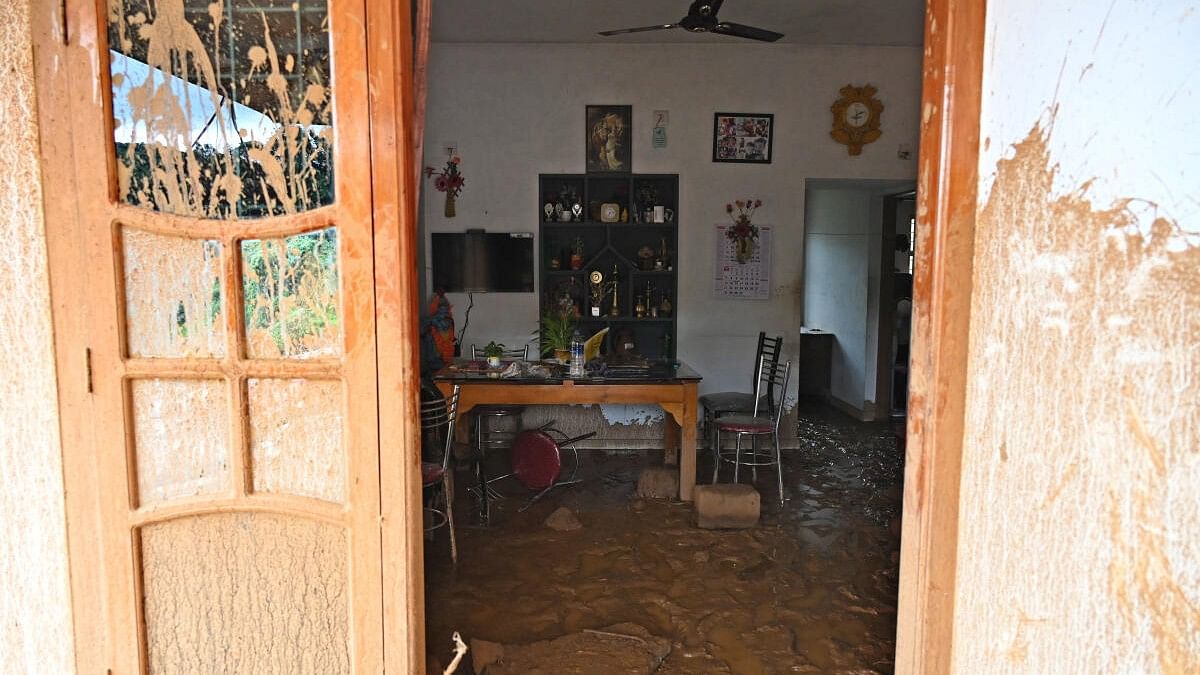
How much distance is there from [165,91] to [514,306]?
4589mm

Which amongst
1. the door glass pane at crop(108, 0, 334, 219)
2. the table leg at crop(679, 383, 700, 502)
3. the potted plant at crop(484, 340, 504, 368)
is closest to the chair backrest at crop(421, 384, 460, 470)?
the potted plant at crop(484, 340, 504, 368)

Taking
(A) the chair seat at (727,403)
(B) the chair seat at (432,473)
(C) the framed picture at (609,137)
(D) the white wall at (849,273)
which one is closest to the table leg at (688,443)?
(A) the chair seat at (727,403)

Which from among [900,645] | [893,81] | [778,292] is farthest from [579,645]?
[893,81]

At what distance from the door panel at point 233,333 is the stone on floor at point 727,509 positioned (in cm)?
278

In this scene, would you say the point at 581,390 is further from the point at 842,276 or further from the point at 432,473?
the point at 842,276

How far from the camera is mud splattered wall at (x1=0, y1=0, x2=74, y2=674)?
64.5 inches

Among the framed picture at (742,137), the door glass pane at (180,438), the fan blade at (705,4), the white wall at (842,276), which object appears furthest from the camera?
the white wall at (842,276)

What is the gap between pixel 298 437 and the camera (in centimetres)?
170

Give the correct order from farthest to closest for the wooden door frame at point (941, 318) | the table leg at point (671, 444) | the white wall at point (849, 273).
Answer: the white wall at point (849, 273) → the table leg at point (671, 444) → the wooden door frame at point (941, 318)

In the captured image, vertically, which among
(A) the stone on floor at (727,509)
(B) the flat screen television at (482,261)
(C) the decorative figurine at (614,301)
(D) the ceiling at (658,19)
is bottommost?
(A) the stone on floor at (727,509)

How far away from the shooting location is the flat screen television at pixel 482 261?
6.11 metres

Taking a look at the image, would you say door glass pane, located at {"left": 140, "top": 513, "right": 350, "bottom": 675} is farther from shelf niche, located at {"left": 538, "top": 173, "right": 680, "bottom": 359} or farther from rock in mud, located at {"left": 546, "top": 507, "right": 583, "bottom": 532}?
shelf niche, located at {"left": 538, "top": 173, "right": 680, "bottom": 359}

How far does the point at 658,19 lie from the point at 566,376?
9.75 ft

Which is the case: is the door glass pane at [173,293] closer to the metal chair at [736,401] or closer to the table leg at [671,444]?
the metal chair at [736,401]
